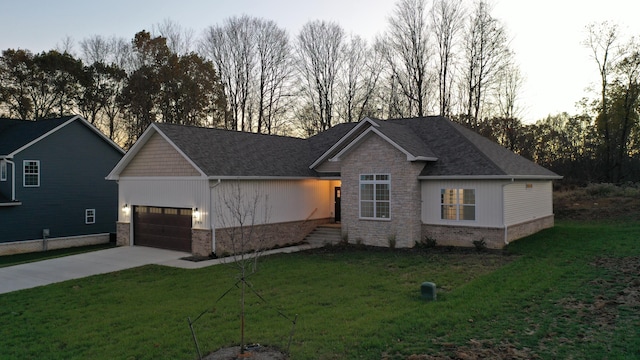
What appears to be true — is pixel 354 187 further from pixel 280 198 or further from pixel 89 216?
pixel 89 216

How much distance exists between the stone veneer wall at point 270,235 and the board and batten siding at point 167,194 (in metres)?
0.96

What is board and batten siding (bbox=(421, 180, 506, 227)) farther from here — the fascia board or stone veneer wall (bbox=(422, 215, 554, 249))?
the fascia board

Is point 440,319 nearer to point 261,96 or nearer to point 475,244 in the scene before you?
point 475,244

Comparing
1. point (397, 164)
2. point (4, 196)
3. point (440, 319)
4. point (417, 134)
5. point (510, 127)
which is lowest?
point (440, 319)

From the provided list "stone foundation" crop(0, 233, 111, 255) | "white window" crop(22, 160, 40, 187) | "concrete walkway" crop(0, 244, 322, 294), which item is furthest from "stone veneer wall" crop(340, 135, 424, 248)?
"white window" crop(22, 160, 40, 187)

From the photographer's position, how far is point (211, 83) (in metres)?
39.1

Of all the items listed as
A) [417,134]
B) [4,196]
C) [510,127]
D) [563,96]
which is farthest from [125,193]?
[563,96]

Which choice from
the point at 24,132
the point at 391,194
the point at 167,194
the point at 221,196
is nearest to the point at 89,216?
the point at 24,132

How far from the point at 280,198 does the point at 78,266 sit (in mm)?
8571

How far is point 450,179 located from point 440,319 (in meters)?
10.0

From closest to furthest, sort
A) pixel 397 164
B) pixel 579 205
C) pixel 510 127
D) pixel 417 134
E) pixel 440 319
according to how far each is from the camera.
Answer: pixel 440 319 → pixel 397 164 → pixel 417 134 → pixel 579 205 → pixel 510 127

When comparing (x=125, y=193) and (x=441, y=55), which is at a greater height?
(x=441, y=55)

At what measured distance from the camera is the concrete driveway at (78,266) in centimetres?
1434

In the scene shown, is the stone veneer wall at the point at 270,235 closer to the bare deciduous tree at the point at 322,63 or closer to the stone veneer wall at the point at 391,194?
the stone veneer wall at the point at 391,194
